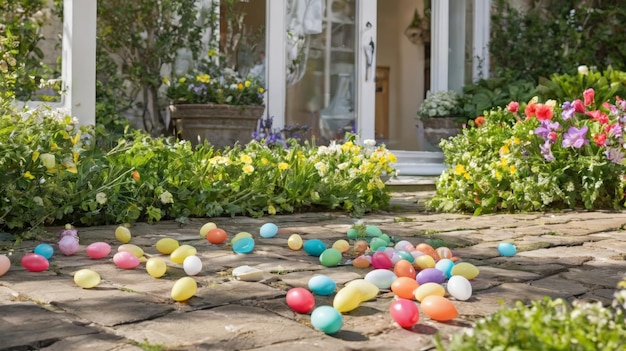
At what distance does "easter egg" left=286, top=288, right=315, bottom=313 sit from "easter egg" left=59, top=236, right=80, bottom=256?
1214mm

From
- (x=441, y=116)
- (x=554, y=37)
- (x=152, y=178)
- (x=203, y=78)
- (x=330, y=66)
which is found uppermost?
(x=554, y=37)

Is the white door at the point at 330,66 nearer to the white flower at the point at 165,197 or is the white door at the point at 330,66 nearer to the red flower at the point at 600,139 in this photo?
the red flower at the point at 600,139

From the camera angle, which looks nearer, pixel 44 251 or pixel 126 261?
pixel 126 261

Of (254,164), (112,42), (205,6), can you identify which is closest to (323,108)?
(205,6)

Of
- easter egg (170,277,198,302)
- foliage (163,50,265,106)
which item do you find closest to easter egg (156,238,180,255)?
easter egg (170,277,198,302)

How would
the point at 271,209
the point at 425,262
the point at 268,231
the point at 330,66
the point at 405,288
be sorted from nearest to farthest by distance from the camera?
the point at 405,288
the point at 425,262
the point at 268,231
the point at 271,209
the point at 330,66

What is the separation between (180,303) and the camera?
214cm

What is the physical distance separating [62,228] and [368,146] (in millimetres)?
2325

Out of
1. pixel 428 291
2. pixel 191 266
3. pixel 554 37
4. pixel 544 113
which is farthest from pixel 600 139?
pixel 554 37

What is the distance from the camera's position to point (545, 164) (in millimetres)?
4691

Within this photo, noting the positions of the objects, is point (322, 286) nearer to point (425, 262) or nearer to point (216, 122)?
point (425, 262)

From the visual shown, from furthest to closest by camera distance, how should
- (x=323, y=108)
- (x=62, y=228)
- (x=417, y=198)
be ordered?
(x=323, y=108) < (x=417, y=198) < (x=62, y=228)

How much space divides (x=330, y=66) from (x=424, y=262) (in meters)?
5.57

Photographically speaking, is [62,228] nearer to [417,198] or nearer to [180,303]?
[180,303]
